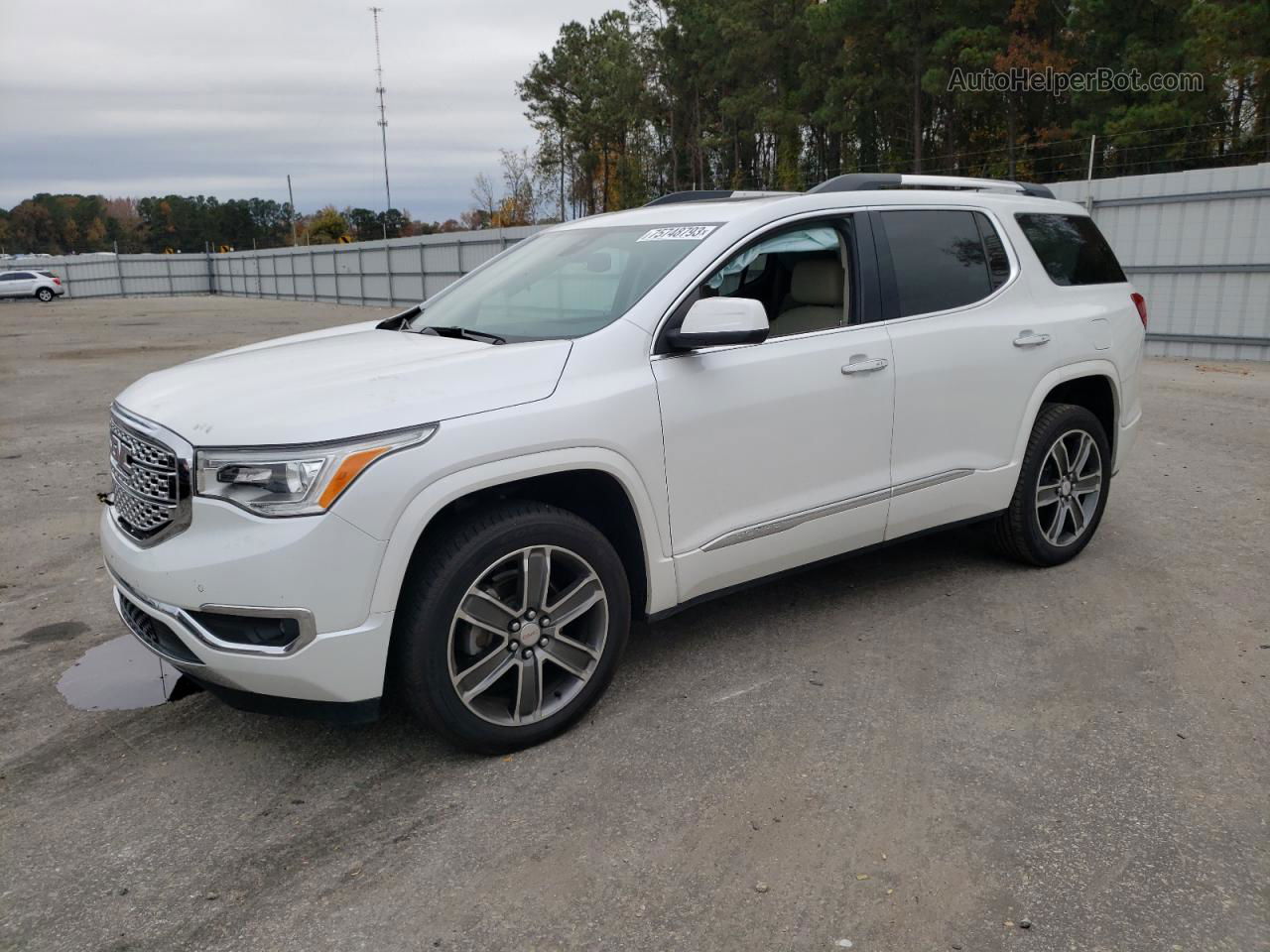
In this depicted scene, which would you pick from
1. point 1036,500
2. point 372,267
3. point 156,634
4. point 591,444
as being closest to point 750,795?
point 591,444

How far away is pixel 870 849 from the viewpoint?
2814mm

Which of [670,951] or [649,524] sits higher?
[649,524]

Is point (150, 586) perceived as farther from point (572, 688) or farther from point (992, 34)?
point (992, 34)

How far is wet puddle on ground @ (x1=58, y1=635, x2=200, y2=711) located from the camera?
387cm

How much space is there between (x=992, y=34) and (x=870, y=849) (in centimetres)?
3223

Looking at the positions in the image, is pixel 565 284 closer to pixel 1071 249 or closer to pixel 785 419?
pixel 785 419

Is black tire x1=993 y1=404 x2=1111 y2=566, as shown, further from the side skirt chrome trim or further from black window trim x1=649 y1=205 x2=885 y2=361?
black window trim x1=649 y1=205 x2=885 y2=361

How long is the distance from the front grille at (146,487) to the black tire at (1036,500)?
3694 millimetres

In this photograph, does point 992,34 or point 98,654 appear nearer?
point 98,654

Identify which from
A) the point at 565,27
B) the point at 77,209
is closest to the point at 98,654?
the point at 565,27

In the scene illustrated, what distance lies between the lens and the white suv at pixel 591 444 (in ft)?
9.62

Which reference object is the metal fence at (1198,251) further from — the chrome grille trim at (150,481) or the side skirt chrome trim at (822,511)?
the chrome grille trim at (150,481)

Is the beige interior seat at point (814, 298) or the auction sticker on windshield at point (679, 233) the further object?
the beige interior seat at point (814, 298)
